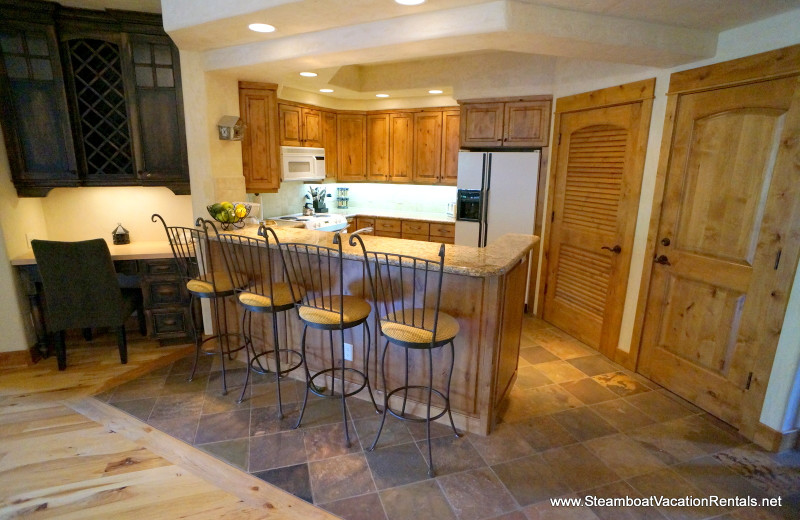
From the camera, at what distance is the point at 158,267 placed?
340 centimetres

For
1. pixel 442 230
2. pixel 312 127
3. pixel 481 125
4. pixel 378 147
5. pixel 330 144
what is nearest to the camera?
pixel 481 125

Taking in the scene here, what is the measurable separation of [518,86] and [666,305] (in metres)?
2.54

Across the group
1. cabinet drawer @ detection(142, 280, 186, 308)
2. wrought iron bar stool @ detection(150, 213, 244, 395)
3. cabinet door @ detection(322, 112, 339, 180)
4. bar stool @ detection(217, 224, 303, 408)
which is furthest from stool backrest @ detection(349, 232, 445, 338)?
cabinet door @ detection(322, 112, 339, 180)

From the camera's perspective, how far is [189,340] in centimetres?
361

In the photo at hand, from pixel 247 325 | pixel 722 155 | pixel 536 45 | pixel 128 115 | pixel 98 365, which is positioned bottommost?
pixel 98 365

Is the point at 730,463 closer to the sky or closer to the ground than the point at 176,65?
closer to the ground

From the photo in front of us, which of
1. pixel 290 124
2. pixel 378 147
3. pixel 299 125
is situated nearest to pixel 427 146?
pixel 378 147

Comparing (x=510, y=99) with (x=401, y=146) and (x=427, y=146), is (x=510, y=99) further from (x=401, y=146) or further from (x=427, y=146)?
(x=401, y=146)

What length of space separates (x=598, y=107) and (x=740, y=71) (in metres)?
1.08

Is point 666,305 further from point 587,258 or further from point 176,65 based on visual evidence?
point 176,65

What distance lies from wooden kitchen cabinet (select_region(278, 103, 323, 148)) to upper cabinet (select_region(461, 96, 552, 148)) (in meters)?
1.86

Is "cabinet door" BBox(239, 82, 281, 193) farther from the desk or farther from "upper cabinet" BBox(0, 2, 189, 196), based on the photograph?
the desk

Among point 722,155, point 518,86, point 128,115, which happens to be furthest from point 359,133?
point 722,155

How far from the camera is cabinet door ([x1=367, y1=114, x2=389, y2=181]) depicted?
219 inches
